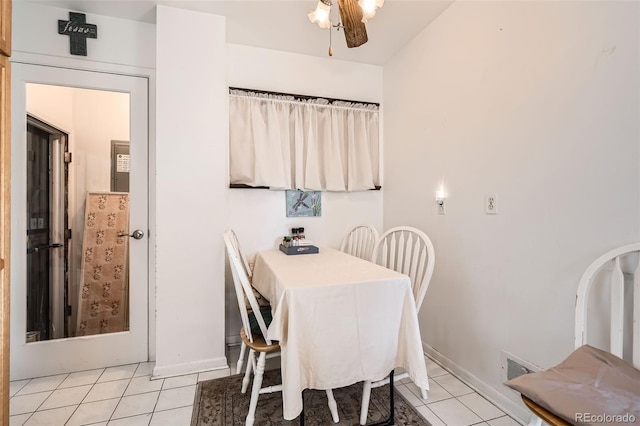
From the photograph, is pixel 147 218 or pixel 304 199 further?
pixel 304 199

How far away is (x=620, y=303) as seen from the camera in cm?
113

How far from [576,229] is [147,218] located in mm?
2620

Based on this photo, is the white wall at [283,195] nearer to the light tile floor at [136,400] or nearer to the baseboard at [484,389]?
the light tile floor at [136,400]

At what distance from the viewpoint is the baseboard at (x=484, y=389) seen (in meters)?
1.58

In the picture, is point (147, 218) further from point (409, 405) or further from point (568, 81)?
point (568, 81)

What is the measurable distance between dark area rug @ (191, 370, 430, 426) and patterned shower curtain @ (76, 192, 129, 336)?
93 cm

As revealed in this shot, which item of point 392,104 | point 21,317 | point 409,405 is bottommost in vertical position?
point 409,405

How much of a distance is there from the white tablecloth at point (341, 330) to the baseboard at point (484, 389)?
1.96 ft

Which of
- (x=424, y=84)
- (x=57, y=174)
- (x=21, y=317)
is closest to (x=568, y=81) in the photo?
(x=424, y=84)

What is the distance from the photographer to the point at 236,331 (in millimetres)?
2572

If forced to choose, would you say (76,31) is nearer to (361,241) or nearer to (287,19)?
(287,19)

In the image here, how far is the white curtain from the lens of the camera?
2.51 meters

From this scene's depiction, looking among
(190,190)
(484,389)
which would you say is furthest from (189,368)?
(484,389)

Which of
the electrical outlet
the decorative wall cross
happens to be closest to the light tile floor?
the electrical outlet
